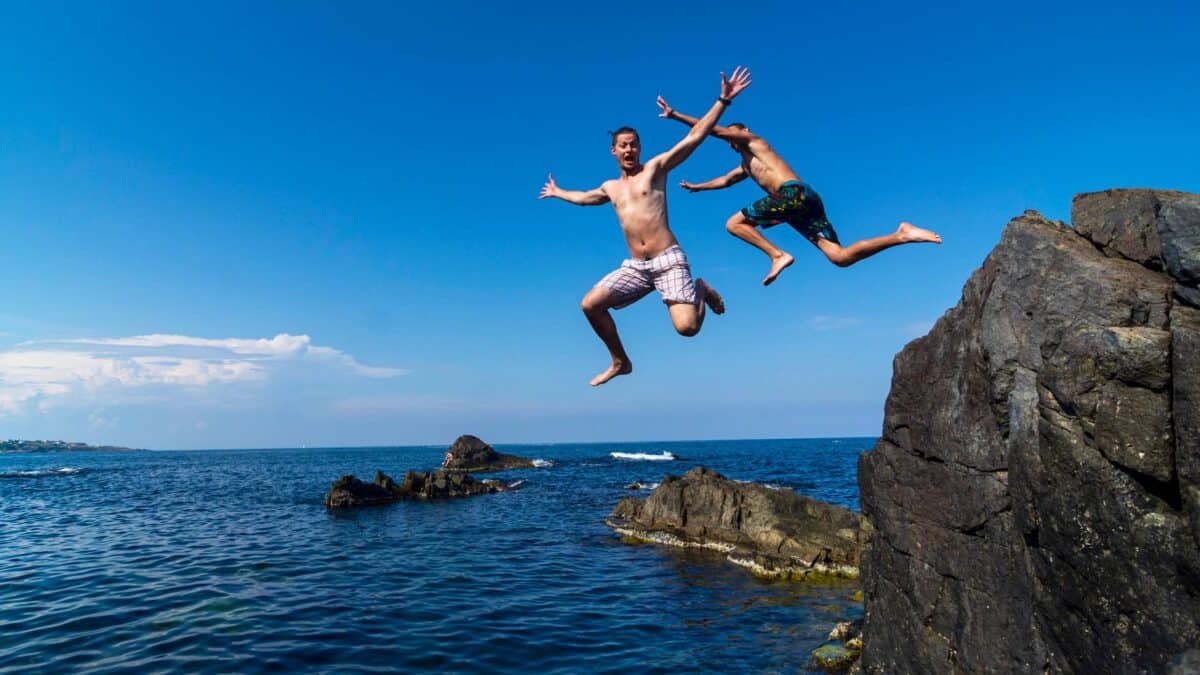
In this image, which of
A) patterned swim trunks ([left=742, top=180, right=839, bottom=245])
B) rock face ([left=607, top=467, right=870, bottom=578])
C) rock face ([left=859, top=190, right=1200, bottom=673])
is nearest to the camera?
rock face ([left=859, top=190, right=1200, bottom=673])

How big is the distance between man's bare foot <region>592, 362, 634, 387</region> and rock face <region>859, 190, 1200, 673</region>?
17.7 ft

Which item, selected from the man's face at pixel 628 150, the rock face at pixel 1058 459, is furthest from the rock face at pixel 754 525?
the man's face at pixel 628 150

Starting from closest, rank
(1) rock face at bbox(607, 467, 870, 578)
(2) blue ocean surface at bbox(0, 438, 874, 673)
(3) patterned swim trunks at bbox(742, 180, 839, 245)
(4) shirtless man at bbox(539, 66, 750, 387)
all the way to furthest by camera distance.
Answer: (4) shirtless man at bbox(539, 66, 750, 387)
(3) patterned swim trunks at bbox(742, 180, 839, 245)
(2) blue ocean surface at bbox(0, 438, 874, 673)
(1) rock face at bbox(607, 467, 870, 578)

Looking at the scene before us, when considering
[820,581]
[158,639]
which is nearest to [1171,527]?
[820,581]

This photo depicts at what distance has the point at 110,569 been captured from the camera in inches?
952

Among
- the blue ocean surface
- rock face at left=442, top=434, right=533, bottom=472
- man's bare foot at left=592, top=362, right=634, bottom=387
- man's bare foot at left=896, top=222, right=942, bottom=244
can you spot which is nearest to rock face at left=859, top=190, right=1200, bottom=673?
man's bare foot at left=896, top=222, right=942, bottom=244

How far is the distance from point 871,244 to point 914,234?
1.51 ft

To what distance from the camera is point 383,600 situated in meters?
20.6

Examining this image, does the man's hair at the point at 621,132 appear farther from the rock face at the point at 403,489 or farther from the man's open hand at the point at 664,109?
the rock face at the point at 403,489

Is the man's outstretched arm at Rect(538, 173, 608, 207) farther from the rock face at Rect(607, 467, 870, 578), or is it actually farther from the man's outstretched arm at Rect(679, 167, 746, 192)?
the rock face at Rect(607, 467, 870, 578)

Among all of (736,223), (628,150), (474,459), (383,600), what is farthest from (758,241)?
(474,459)

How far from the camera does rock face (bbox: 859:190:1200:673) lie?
279 inches

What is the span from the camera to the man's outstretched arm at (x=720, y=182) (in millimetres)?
8966

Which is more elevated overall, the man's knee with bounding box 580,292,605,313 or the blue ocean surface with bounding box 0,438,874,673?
the man's knee with bounding box 580,292,605,313
